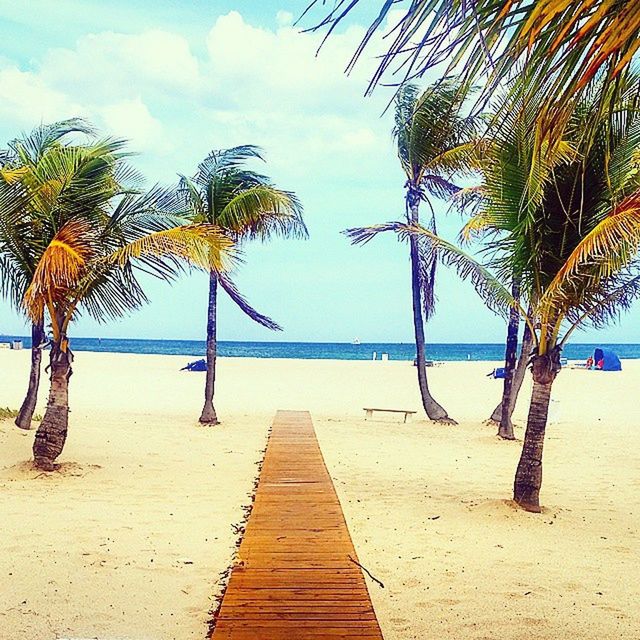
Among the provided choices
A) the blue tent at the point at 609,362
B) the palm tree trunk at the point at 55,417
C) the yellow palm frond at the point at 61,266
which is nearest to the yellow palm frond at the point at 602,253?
the yellow palm frond at the point at 61,266

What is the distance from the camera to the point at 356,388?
25.7 m

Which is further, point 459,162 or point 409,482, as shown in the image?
point 459,162

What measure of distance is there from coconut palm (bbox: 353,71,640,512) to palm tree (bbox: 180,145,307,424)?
6232 millimetres

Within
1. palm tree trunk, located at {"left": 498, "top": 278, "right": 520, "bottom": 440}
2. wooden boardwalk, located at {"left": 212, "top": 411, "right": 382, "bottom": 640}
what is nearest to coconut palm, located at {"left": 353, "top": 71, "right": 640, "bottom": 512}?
wooden boardwalk, located at {"left": 212, "top": 411, "right": 382, "bottom": 640}

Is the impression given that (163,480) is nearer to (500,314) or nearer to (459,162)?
(500,314)

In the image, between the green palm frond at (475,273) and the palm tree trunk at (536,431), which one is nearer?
the palm tree trunk at (536,431)

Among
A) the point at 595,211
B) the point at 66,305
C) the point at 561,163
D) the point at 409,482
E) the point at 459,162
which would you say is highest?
the point at 459,162

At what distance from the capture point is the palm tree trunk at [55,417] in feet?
27.2

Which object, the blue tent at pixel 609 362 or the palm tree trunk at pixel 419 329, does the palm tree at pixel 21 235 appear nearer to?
the palm tree trunk at pixel 419 329

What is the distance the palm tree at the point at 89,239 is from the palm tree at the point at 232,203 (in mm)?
3953

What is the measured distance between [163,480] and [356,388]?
1754 cm

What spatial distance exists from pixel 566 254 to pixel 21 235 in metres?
5.91

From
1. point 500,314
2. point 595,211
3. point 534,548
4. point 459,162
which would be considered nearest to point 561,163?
point 595,211

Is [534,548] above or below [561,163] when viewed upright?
below
